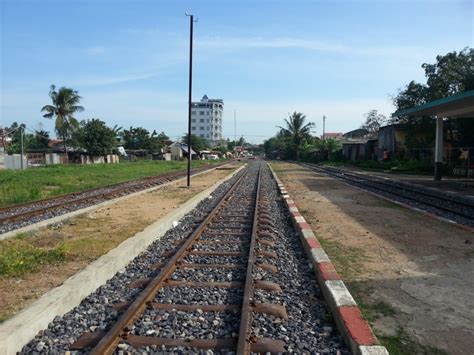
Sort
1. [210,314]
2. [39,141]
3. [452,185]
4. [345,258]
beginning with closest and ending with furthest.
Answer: [210,314]
[345,258]
[452,185]
[39,141]

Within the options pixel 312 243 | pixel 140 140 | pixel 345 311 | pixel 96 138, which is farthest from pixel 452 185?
pixel 140 140

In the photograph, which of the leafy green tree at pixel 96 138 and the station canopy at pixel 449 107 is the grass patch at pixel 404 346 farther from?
the leafy green tree at pixel 96 138

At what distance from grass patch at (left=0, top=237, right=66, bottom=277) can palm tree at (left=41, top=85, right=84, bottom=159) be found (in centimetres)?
5077

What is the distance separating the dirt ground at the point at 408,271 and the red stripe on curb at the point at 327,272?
231mm

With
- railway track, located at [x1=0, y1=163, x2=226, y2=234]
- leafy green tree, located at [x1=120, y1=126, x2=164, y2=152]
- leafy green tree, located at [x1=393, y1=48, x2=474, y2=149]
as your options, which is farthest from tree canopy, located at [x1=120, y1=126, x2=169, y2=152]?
railway track, located at [x1=0, y1=163, x2=226, y2=234]

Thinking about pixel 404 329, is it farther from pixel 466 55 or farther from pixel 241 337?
pixel 466 55

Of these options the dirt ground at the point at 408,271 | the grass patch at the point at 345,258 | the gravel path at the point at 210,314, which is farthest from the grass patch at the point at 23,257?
the dirt ground at the point at 408,271

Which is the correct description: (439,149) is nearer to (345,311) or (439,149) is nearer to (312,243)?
(312,243)

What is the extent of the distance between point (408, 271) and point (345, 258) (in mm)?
1047

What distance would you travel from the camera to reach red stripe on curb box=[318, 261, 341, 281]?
5.31m

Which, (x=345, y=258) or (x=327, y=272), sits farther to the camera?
(x=345, y=258)

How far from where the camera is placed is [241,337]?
378 cm

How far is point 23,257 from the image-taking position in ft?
21.2

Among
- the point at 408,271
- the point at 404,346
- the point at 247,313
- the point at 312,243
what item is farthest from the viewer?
the point at 312,243
